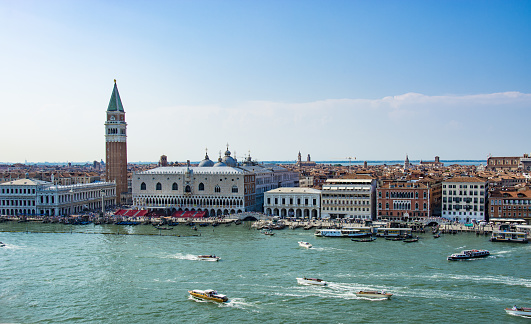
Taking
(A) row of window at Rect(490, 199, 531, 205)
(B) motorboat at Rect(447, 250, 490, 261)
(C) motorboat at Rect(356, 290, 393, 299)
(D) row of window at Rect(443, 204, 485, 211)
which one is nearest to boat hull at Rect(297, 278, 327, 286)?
(C) motorboat at Rect(356, 290, 393, 299)

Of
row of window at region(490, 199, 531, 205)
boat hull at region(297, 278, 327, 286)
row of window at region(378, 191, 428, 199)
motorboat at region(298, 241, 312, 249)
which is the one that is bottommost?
boat hull at region(297, 278, 327, 286)

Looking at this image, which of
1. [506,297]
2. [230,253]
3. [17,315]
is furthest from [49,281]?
[506,297]

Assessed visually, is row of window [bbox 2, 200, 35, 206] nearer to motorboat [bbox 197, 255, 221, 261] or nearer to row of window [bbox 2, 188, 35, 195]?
row of window [bbox 2, 188, 35, 195]

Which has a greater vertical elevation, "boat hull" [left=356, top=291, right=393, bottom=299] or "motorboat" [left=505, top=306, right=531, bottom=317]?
"boat hull" [left=356, top=291, right=393, bottom=299]

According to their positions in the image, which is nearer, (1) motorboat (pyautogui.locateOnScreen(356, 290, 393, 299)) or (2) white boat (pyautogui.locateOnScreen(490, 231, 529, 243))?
(1) motorboat (pyautogui.locateOnScreen(356, 290, 393, 299))

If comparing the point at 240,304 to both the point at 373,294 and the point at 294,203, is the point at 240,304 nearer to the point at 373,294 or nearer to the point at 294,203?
the point at 373,294

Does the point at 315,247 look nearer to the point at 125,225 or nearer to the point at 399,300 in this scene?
the point at 399,300
